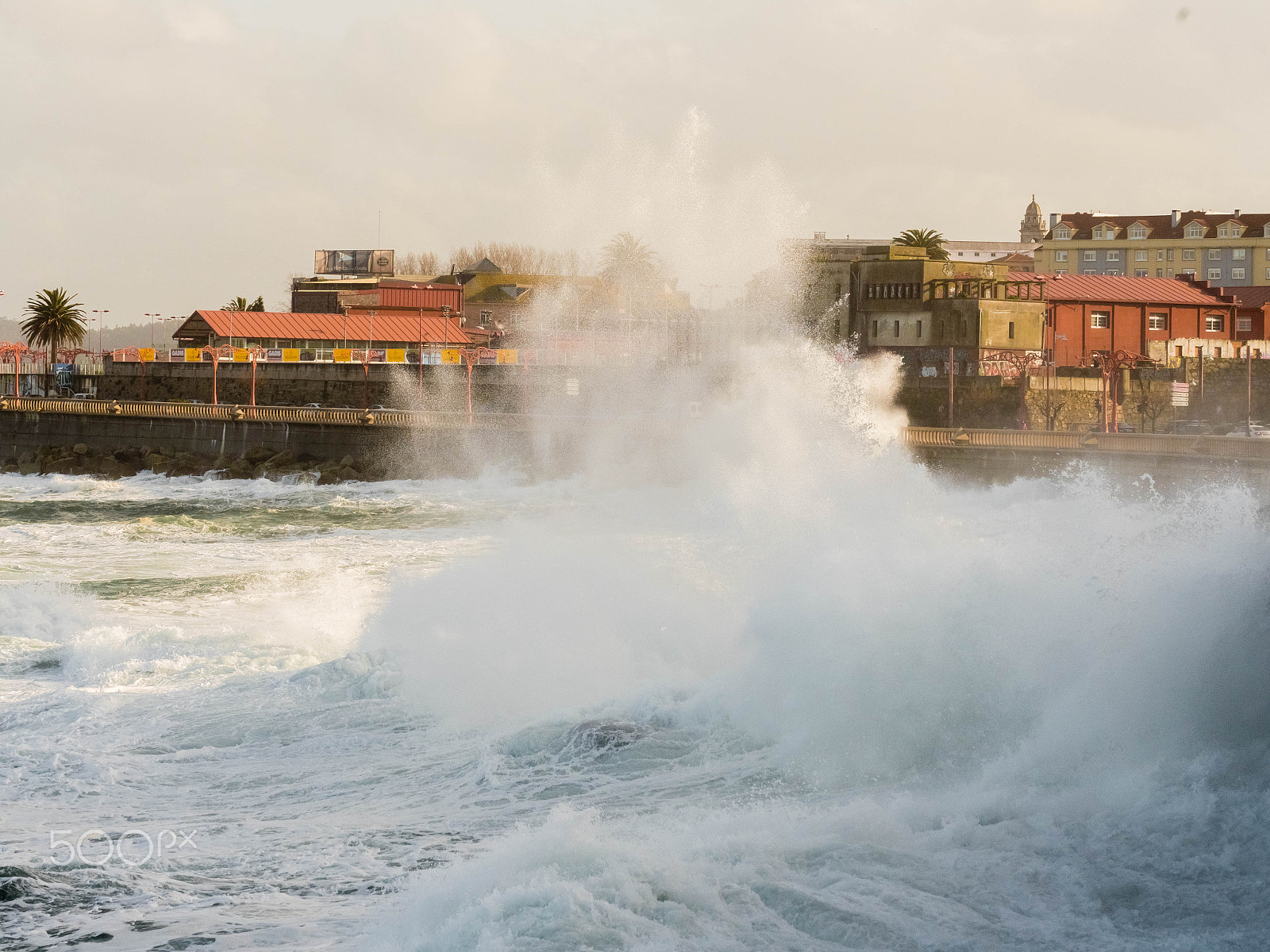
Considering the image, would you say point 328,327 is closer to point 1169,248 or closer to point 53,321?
point 53,321

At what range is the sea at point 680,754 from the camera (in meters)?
6.64

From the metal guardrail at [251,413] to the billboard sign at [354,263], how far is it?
43762 millimetres

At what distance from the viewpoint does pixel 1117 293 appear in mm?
66812

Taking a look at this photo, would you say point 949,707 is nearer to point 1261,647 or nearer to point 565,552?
point 1261,647

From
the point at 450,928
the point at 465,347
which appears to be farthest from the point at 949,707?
the point at 465,347

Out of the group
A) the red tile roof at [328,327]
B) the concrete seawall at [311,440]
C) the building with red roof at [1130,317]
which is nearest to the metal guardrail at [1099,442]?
the concrete seawall at [311,440]

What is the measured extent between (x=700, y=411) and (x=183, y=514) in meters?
17.1

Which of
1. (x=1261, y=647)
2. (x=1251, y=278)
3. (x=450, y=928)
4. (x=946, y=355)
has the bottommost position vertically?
(x=450, y=928)

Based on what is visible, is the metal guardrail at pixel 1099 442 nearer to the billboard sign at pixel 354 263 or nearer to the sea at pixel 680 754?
the sea at pixel 680 754

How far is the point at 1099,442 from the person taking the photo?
33.7 meters

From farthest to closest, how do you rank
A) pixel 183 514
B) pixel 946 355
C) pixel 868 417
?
pixel 946 355, pixel 868 417, pixel 183 514

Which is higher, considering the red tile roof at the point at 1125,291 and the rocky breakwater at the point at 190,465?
the red tile roof at the point at 1125,291

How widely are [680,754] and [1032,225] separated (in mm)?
122136

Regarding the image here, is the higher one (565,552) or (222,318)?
(222,318)
